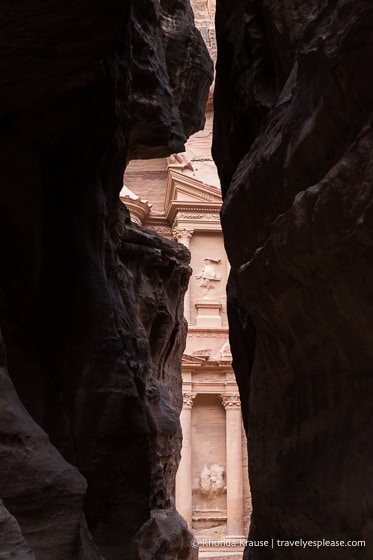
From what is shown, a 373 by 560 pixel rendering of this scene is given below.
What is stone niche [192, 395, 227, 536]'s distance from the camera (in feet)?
59.1

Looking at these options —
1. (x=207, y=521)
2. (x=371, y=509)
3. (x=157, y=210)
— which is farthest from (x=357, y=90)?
(x=157, y=210)

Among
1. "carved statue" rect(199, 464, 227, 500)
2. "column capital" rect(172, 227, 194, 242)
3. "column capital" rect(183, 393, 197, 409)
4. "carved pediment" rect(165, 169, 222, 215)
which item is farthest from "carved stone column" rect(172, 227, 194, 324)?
"carved statue" rect(199, 464, 227, 500)

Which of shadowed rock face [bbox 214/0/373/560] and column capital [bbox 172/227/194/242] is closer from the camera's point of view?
shadowed rock face [bbox 214/0/373/560]

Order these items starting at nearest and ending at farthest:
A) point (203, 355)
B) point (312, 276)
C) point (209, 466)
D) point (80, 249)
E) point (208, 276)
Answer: point (312, 276)
point (80, 249)
point (209, 466)
point (203, 355)
point (208, 276)

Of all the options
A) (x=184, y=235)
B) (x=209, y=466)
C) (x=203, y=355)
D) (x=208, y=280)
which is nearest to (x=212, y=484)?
(x=209, y=466)

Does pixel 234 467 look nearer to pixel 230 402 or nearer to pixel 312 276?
pixel 230 402

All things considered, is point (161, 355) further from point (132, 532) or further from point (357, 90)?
point (357, 90)

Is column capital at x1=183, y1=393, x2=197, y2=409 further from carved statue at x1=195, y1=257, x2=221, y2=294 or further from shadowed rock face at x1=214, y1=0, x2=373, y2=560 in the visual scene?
shadowed rock face at x1=214, y1=0, x2=373, y2=560

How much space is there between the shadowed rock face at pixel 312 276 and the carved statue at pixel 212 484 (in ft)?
43.0

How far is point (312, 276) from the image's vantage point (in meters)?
3.94

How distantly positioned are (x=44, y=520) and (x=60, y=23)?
3501 mm

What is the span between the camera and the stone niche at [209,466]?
18.0 metres

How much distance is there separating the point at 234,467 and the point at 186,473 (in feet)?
3.92

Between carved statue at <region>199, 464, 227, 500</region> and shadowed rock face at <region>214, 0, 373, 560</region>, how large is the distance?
13096mm
